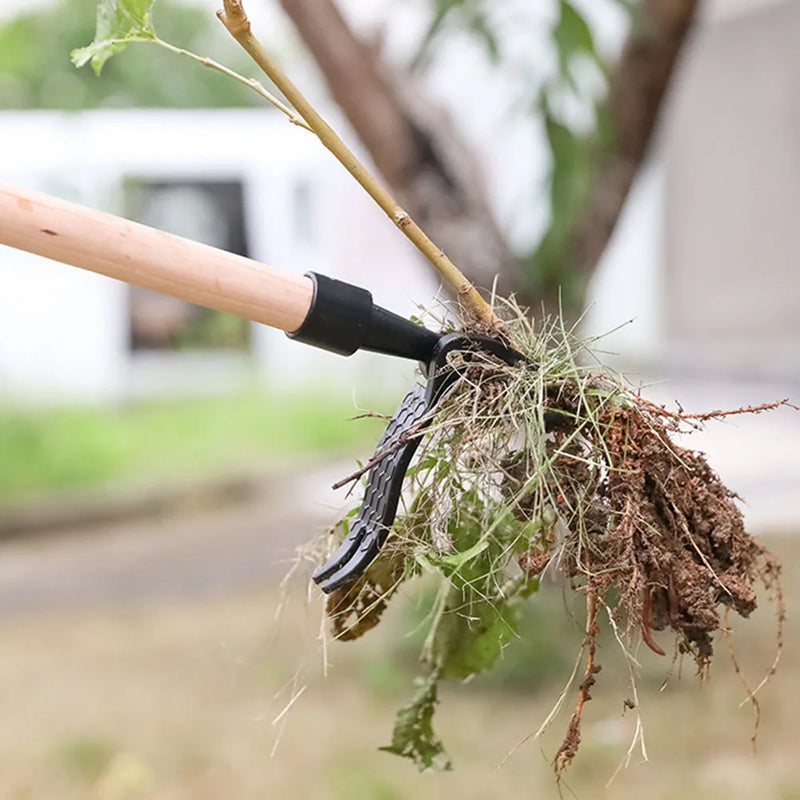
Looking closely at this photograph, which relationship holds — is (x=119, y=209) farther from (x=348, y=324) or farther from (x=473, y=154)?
(x=348, y=324)

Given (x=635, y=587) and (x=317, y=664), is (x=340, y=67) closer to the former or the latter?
(x=317, y=664)

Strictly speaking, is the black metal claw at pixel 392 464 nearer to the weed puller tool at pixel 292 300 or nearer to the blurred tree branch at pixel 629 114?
the weed puller tool at pixel 292 300

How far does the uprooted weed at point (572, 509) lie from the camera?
53cm

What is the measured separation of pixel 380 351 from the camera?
549mm

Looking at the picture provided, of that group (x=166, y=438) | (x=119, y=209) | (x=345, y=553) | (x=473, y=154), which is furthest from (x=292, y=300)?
(x=119, y=209)

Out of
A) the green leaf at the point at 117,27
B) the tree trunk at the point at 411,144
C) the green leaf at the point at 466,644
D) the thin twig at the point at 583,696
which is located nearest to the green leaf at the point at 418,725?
the green leaf at the point at 466,644

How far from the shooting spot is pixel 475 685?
1.78m

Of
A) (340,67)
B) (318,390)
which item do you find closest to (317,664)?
(340,67)

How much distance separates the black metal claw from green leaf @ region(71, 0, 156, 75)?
0.23m

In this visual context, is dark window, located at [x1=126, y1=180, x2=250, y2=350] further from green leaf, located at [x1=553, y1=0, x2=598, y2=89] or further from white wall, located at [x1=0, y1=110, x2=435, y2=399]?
green leaf, located at [x1=553, y1=0, x2=598, y2=89]

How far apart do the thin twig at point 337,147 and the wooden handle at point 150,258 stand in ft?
0.21

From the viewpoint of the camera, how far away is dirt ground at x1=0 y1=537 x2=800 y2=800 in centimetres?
142

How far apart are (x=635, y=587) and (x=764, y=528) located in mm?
2401

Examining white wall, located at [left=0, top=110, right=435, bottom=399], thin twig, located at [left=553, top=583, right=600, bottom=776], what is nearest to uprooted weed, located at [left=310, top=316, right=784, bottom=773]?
thin twig, located at [left=553, top=583, right=600, bottom=776]
